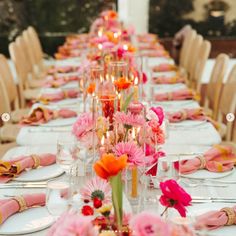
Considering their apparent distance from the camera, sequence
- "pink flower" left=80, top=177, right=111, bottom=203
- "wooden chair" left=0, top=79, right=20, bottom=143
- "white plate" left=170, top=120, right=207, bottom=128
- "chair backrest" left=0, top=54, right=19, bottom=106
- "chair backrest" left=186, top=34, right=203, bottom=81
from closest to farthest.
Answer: "pink flower" left=80, top=177, right=111, bottom=203, "white plate" left=170, top=120, right=207, bottom=128, "wooden chair" left=0, top=79, right=20, bottom=143, "chair backrest" left=0, top=54, right=19, bottom=106, "chair backrest" left=186, top=34, right=203, bottom=81

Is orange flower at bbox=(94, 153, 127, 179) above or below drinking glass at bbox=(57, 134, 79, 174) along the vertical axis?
above

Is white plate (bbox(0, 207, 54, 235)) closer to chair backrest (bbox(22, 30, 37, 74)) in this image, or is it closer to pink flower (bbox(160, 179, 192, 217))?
pink flower (bbox(160, 179, 192, 217))

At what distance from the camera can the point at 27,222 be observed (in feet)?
6.07

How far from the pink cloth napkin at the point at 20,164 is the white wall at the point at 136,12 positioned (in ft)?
19.5

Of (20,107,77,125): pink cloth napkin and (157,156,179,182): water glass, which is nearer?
(157,156,179,182): water glass

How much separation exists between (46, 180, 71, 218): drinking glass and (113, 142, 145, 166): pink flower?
0.19 m

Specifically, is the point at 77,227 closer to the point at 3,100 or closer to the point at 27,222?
the point at 27,222

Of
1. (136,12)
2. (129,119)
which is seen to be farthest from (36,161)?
(136,12)

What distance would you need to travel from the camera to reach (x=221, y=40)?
838 cm

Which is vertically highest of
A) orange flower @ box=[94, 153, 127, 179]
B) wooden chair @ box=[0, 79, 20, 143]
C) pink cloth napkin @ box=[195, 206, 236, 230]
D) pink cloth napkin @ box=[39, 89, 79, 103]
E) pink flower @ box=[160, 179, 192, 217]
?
orange flower @ box=[94, 153, 127, 179]

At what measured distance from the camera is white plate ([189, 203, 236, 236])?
5.82 feet

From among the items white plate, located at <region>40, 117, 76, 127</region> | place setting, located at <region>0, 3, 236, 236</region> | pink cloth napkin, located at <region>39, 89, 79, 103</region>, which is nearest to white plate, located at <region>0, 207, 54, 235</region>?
place setting, located at <region>0, 3, 236, 236</region>

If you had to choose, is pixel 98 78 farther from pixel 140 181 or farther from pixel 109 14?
pixel 109 14

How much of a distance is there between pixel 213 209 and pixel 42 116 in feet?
4.67
